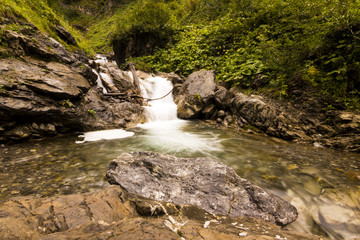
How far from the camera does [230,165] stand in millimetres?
4145

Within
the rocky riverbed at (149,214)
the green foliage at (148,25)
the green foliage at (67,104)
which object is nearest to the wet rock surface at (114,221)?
the rocky riverbed at (149,214)

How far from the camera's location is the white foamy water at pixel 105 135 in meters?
5.82

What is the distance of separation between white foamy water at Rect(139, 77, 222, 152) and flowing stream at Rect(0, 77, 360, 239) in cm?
4

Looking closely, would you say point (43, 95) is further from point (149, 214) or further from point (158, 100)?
point (158, 100)

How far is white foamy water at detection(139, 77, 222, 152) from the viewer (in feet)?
18.1

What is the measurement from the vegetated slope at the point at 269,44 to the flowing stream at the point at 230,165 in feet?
7.53

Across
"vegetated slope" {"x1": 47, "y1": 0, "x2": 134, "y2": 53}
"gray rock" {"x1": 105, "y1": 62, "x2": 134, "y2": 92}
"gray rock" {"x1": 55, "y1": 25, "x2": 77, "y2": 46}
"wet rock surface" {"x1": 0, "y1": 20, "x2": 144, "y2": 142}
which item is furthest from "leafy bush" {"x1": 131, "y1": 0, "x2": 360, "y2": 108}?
"vegetated slope" {"x1": 47, "y1": 0, "x2": 134, "y2": 53}

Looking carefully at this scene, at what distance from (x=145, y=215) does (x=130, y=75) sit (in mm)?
10574

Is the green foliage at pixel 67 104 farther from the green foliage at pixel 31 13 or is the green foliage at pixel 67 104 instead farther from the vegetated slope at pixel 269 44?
the vegetated slope at pixel 269 44

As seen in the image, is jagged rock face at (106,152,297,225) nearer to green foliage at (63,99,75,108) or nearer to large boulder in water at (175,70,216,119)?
green foliage at (63,99,75,108)

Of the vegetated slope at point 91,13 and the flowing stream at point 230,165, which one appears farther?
the vegetated slope at point 91,13

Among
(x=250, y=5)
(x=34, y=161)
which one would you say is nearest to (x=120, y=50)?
(x=250, y=5)

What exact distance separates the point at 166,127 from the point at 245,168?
4.40m

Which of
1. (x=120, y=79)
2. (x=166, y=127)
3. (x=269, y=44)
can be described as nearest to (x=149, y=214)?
(x=166, y=127)
